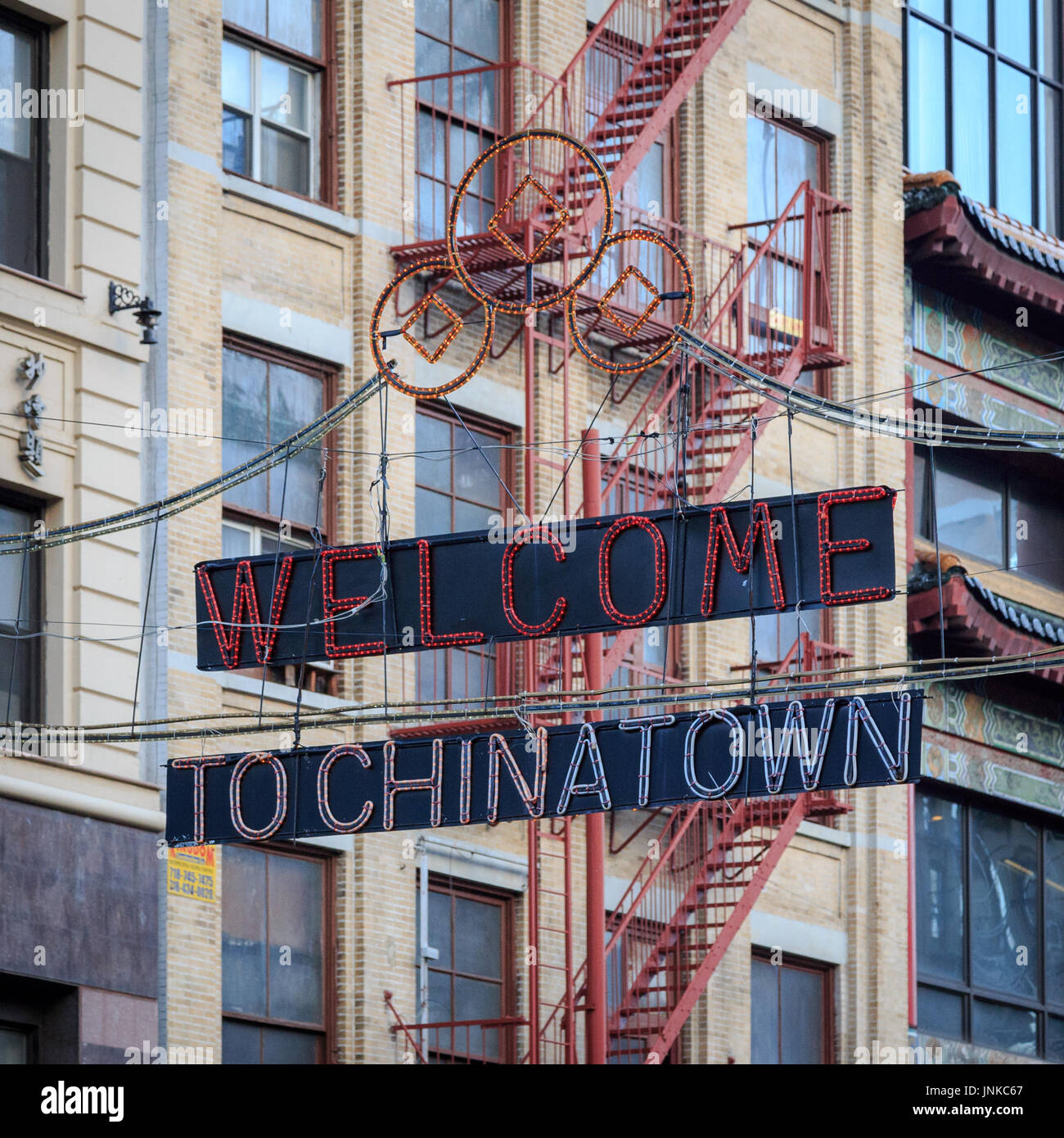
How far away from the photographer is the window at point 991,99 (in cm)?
3431

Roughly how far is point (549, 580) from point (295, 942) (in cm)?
569

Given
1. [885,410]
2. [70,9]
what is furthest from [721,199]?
[70,9]

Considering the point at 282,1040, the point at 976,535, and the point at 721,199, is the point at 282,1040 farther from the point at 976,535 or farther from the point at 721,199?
the point at 976,535

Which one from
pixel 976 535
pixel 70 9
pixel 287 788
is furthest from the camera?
pixel 976 535

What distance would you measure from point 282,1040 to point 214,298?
6.35 metres

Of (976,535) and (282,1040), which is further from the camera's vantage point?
(976,535)

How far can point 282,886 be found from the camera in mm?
24578

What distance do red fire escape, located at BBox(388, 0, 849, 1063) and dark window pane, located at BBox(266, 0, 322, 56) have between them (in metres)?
0.89

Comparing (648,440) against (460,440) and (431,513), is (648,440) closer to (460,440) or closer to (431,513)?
(460,440)

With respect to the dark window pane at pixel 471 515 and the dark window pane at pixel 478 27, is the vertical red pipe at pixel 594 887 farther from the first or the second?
the dark window pane at pixel 478 27

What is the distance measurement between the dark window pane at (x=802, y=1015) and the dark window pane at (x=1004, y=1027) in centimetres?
246
